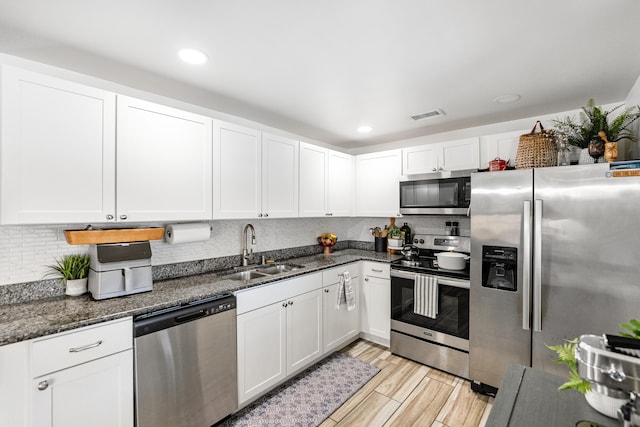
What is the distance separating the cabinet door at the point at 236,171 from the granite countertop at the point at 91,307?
0.58 metres

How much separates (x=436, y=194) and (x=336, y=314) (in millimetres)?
1642

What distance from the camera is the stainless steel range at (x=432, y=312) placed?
254 cm

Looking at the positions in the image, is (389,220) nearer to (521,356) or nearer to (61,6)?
(521,356)

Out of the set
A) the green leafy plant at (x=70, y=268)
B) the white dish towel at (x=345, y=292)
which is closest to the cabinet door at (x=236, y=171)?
the green leafy plant at (x=70, y=268)

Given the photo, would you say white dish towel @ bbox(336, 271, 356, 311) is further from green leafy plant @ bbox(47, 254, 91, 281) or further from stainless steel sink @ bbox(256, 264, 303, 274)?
green leafy plant @ bbox(47, 254, 91, 281)

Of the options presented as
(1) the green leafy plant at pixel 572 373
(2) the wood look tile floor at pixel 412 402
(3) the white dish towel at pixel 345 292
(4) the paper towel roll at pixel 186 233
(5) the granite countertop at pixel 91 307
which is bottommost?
(2) the wood look tile floor at pixel 412 402

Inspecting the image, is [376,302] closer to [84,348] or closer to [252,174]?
[252,174]

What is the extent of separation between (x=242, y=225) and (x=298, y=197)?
0.64 meters

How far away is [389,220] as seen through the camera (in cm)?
376

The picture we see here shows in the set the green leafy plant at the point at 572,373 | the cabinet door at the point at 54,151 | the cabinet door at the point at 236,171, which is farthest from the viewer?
the cabinet door at the point at 236,171

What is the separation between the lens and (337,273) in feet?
9.71

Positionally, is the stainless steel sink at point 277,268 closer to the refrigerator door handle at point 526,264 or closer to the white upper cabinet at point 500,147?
the refrigerator door handle at point 526,264

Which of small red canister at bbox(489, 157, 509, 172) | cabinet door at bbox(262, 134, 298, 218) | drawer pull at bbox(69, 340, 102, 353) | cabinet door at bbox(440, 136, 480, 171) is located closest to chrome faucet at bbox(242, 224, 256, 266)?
cabinet door at bbox(262, 134, 298, 218)

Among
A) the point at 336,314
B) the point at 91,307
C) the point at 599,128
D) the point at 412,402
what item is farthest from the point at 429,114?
the point at 91,307
